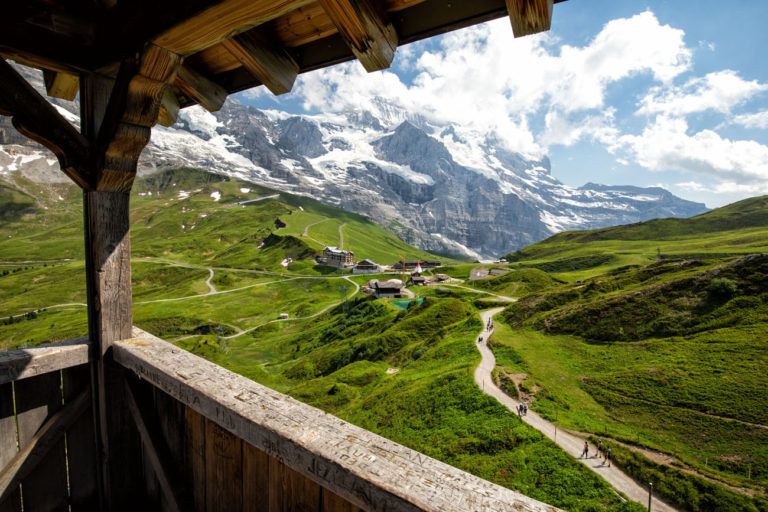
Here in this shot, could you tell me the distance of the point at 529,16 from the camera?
8.90ft

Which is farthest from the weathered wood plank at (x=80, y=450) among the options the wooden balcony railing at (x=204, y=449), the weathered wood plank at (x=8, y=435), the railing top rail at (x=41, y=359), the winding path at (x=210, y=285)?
the winding path at (x=210, y=285)

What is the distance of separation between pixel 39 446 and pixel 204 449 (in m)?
2.27

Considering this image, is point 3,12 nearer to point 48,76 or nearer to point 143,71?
point 143,71

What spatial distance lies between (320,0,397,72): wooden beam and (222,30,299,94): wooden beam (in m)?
1.16

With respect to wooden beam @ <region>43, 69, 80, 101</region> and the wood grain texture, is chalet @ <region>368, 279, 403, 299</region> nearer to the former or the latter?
wooden beam @ <region>43, 69, 80, 101</region>

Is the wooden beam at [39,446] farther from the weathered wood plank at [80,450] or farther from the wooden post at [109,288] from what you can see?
the wooden post at [109,288]

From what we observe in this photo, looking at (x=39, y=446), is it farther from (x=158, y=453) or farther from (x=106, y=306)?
(x=106, y=306)

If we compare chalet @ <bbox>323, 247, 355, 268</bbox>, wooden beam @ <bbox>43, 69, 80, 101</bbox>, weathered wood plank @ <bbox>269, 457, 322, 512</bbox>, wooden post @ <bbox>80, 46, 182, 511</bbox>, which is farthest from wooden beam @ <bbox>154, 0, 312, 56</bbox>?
chalet @ <bbox>323, 247, 355, 268</bbox>

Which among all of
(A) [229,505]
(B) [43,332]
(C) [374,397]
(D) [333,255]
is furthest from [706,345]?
(B) [43,332]

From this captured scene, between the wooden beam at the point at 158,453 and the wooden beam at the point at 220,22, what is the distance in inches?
151

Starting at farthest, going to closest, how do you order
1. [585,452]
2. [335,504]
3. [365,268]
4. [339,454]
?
1. [365,268]
2. [585,452]
3. [335,504]
4. [339,454]

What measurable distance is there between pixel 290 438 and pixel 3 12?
480 centimetres

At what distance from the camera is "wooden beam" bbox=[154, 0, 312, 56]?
2873mm

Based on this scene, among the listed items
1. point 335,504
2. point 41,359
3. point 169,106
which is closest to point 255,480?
point 335,504
